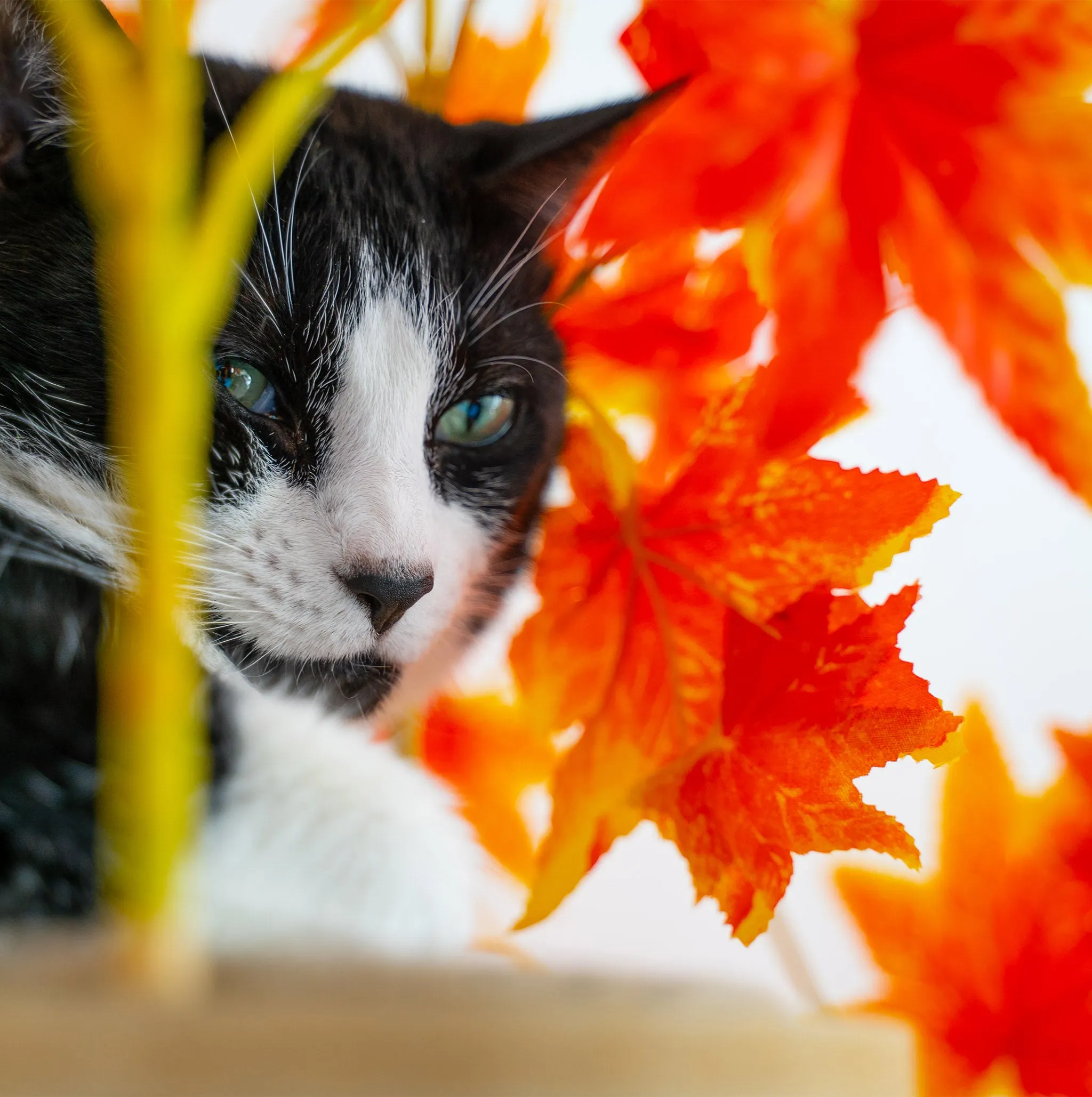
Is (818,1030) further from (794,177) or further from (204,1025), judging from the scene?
(794,177)

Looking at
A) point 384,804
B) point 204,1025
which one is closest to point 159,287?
point 204,1025

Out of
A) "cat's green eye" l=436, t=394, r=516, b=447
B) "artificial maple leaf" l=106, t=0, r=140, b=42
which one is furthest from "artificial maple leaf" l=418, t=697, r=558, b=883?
"artificial maple leaf" l=106, t=0, r=140, b=42

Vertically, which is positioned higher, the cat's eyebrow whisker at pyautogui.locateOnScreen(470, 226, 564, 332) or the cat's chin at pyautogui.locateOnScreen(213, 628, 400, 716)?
the cat's eyebrow whisker at pyautogui.locateOnScreen(470, 226, 564, 332)

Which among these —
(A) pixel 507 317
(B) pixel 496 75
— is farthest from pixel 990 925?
(B) pixel 496 75

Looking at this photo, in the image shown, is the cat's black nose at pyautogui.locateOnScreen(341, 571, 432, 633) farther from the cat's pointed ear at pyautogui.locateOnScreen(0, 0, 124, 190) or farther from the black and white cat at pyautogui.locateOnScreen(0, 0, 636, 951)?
the cat's pointed ear at pyautogui.locateOnScreen(0, 0, 124, 190)

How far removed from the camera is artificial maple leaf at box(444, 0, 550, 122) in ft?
1.82

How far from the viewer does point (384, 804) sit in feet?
1.41

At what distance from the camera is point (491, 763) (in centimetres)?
60

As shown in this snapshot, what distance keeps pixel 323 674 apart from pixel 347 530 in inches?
3.2

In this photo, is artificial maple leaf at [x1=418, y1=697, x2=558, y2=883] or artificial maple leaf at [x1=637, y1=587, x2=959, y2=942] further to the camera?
artificial maple leaf at [x1=418, y1=697, x2=558, y2=883]

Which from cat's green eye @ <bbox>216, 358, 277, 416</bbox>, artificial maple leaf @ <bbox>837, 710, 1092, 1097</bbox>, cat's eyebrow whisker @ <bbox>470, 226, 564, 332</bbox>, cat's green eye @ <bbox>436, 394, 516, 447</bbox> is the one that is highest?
cat's green eye @ <bbox>216, 358, 277, 416</bbox>

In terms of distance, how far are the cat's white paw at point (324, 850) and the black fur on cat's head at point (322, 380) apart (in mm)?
39

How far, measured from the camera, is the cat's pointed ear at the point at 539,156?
0.48 m

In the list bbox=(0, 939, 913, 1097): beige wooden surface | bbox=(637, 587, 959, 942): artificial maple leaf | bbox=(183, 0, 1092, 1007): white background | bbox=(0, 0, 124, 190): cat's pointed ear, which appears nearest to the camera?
bbox=(0, 939, 913, 1097): beige wooden surface
